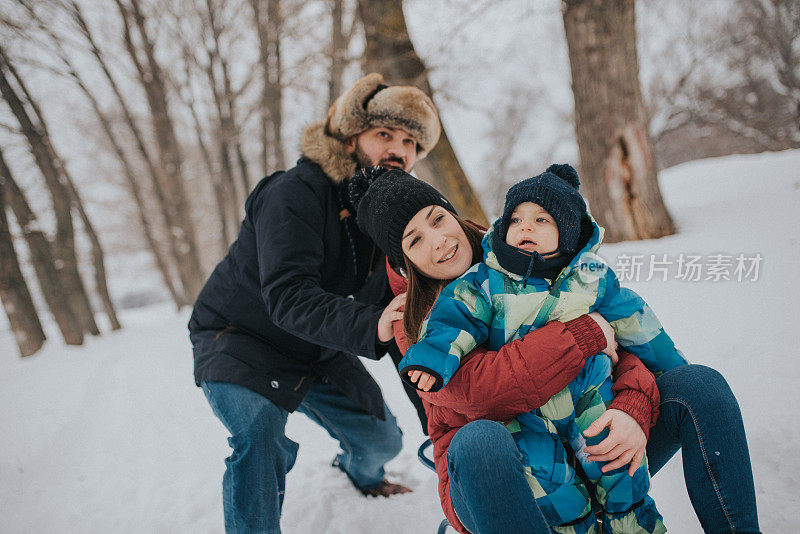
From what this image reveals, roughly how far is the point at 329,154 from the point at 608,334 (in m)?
1.30

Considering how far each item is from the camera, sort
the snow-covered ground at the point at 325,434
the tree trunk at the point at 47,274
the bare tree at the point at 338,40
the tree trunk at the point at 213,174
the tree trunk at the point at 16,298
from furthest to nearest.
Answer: the tree trunk at the point at 213,174 → the bare tree at the point at 338,40 → the tree trunk at the point at 47,274 → the tree trunk at the point at 16,298 → the snow-covered ground at the point at 325,434

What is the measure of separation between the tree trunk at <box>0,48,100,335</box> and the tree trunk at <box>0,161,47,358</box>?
28.1 inches

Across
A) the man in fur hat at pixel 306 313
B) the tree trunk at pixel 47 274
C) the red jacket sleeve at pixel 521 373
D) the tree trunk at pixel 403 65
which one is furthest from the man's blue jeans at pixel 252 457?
the tree trunk at pixel 47 274

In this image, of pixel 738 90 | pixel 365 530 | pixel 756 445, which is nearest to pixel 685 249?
pixel 756 445

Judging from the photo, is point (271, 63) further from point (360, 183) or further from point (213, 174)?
point (360, 183)

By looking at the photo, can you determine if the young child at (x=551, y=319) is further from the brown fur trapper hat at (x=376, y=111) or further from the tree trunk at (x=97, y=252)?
the tree trunk at (x=97, y=252)

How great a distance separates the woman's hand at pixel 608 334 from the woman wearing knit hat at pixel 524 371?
3 cm

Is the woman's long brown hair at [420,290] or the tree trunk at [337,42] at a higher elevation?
the tree trunk at [337,42]

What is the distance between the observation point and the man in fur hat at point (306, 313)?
59.4 inches

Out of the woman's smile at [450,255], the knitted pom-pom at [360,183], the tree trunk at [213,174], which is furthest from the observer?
the tree trunk at [213,174]

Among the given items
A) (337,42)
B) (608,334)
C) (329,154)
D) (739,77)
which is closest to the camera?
(608,334)

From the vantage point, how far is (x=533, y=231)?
4.52 feet

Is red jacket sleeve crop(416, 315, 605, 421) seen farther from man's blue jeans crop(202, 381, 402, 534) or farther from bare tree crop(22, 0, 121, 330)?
bare tree crop(22, 0, 121, 330)

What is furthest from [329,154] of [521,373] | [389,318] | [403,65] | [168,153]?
[168,153]
